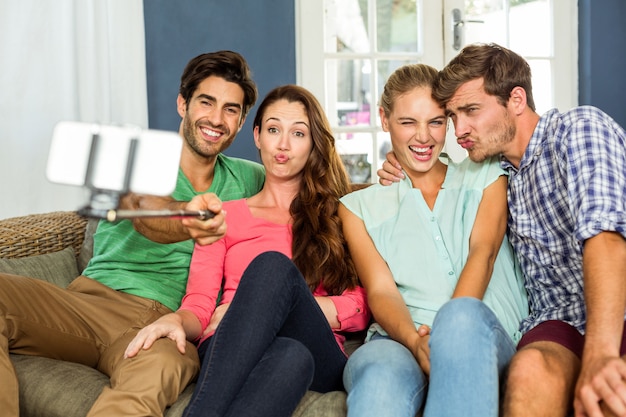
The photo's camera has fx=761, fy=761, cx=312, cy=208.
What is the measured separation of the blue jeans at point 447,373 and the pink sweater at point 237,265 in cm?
30

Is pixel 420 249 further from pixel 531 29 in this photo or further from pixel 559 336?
pixel 531 29

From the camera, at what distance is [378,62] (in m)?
3.78

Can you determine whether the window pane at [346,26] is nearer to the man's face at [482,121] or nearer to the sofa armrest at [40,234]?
the sofa armrest at [40,234]

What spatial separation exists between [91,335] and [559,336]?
3.44 ft

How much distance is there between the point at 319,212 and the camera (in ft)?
6.32

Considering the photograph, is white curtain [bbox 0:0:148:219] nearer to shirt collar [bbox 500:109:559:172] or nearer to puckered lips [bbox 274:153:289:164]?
puckered lips [bbox 274:153:289:164]

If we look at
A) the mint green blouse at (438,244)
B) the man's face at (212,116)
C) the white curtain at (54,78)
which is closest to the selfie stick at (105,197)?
the mint green blouse at (438,244)

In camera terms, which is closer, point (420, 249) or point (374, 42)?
point (420, 249)

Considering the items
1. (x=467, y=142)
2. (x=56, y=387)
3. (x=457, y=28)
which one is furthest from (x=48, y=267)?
(x=457, y=28)

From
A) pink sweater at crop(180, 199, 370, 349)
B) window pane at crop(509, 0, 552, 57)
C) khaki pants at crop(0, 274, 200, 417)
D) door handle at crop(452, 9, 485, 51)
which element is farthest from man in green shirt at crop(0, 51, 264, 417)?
window pane at crop(509, 0, 552, 57)

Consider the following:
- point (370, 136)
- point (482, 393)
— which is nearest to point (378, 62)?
point (370, 136)

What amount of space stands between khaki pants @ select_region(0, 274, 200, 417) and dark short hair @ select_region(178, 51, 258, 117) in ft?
1.97

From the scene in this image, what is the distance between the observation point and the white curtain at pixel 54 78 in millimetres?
2736

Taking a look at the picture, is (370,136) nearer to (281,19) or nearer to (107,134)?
(281,19)
